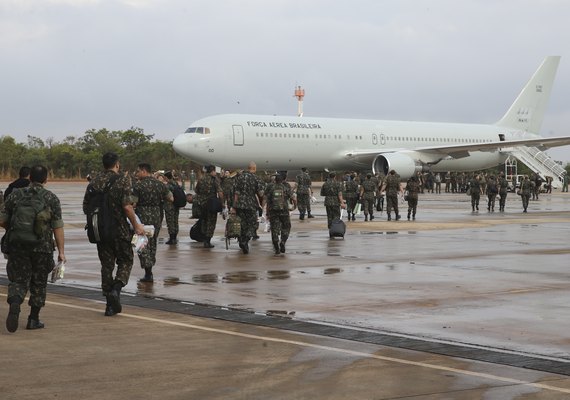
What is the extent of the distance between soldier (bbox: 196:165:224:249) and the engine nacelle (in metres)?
32.3

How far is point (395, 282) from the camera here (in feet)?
46.4

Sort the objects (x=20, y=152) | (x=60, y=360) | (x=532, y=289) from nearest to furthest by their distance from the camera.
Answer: (x=60, y=360) → (x=532, y=289) → (x=20, y=152)

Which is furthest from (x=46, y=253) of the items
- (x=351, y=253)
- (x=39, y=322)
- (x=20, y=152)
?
(x=20, y=152)

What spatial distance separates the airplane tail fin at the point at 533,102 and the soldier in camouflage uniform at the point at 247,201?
51.6m

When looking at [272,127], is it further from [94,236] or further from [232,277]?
[94,236]

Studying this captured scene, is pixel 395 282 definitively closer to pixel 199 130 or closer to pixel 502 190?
pixel 502 190

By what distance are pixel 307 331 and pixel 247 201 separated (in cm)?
874

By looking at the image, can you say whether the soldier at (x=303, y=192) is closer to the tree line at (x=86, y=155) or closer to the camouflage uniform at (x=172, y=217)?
the camouflage uniform at (x=172, y=217)

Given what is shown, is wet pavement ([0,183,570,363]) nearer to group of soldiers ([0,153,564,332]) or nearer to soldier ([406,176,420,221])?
group of soldiers ([0,153,564,332])

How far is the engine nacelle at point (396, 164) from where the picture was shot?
53.0 m

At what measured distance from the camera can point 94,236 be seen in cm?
1118

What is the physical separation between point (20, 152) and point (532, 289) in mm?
98027

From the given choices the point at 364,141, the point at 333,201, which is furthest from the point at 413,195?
the point at 364,141

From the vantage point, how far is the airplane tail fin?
224 ft
